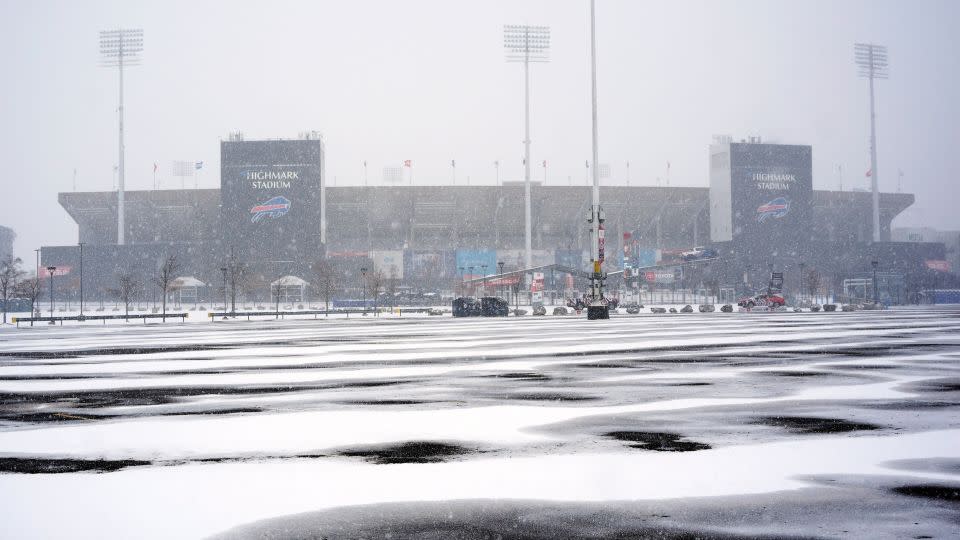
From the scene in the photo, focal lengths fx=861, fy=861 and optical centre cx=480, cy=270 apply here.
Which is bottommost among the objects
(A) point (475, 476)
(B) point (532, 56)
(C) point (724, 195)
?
(A) point (475, 476)

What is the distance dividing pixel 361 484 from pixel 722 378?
9578mm

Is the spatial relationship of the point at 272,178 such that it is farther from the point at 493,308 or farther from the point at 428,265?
the point at 493,308

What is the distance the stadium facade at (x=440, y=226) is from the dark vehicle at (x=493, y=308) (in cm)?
5472

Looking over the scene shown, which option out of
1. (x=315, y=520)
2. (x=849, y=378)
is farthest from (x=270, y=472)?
(x=849, y=378)

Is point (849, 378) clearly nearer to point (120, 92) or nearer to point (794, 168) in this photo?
point (120, 92)

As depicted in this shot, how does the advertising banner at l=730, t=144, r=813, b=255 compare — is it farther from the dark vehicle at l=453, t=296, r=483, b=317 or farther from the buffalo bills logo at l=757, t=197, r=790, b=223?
the dark vehicle at l=453, t=296, r=483, b=317

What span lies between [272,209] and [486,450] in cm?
10627

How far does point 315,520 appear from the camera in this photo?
5.98 meters

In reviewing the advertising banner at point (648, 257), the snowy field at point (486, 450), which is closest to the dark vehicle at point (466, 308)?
the snowy field at point (486, 450)

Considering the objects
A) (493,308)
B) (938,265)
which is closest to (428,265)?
(493,308)

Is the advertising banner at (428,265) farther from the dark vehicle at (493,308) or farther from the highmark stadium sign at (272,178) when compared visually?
the dark vehicle at (493,308)

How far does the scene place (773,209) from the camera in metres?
122

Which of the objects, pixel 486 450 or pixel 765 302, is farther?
pixel 765 302

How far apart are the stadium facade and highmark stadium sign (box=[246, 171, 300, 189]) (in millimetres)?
129
